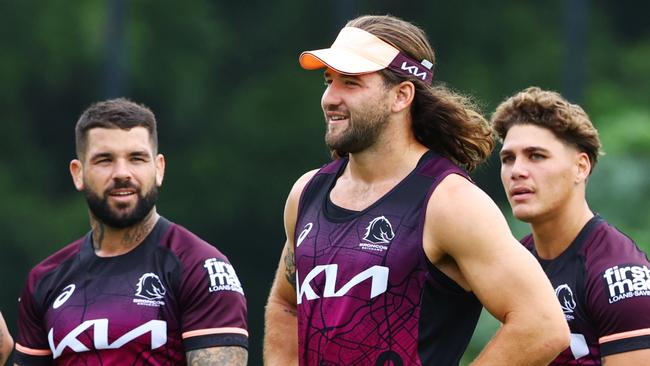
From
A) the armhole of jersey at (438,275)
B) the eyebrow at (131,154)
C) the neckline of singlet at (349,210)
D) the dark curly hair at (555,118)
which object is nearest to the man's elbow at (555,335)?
the armhole of jersey at (438,275)

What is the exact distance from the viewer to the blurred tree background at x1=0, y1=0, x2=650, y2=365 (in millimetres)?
14578

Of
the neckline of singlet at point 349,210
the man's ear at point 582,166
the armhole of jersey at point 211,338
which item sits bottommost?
the armhole of jersey at point 211,338

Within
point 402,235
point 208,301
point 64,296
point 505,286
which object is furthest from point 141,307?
point 505,286

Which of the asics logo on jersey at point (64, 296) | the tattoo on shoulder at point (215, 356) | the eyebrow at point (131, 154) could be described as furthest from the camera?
the eyebrow at point (131, 154)

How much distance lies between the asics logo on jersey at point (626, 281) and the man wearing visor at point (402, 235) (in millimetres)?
761

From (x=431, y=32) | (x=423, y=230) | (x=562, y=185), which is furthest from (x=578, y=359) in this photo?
(x=431, y=32)

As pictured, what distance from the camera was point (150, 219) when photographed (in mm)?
5637

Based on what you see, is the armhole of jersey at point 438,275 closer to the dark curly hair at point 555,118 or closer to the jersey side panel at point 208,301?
the jersey side panel at point 208,301

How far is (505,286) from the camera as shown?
4391 millimetres

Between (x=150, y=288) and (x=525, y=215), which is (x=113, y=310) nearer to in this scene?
(x=150, y=288)

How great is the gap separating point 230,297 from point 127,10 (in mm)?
9720

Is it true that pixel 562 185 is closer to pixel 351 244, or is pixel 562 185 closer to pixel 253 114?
pixel 351 244

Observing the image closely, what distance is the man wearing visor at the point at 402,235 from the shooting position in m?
4.41

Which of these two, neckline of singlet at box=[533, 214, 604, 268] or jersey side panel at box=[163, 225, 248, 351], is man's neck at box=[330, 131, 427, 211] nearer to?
jersey side panel at box=[163, 225, 248, 351]
